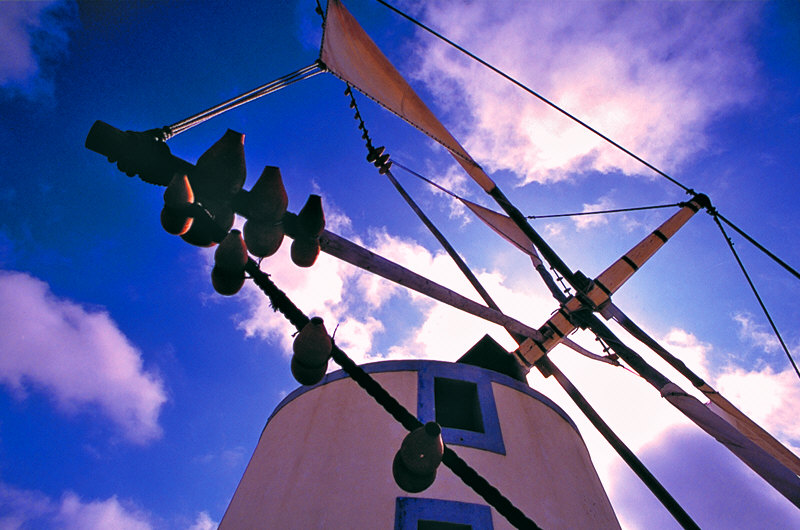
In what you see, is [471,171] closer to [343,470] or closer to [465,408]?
[465,408]

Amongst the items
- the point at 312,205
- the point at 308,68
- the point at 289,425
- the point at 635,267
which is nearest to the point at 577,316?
the point at 635,267

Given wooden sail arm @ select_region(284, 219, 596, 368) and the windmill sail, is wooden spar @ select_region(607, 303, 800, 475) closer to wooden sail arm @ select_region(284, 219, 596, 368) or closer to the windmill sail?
the windmill sail

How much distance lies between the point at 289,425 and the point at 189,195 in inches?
253

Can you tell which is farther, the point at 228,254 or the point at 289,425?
the point at 289,425

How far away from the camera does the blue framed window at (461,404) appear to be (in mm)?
6223

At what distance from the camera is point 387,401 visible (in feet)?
6.87

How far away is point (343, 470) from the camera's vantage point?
5688 millimetres

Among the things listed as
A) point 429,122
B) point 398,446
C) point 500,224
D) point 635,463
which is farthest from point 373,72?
point 635,463

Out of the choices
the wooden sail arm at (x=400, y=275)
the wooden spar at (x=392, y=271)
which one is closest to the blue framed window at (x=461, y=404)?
the wooden sail arm at (x=400, y=275)

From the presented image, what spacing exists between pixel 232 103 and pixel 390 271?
2.16 metres

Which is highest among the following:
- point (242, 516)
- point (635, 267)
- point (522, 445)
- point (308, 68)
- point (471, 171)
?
point (471, 171)

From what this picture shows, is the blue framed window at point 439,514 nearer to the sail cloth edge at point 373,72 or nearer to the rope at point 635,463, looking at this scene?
the rope at point 635,463

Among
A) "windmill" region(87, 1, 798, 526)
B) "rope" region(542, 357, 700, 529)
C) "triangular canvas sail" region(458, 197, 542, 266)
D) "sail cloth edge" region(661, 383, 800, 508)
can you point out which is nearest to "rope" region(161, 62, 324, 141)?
"windmill" region(87, 1, 798, 526)

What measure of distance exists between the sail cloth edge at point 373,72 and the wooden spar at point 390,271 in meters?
5.41
